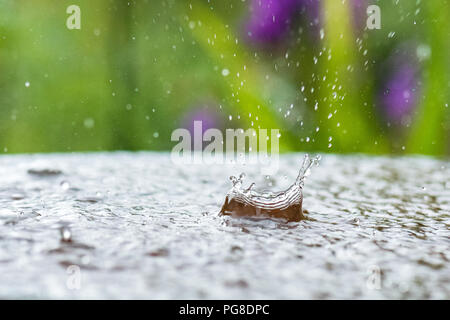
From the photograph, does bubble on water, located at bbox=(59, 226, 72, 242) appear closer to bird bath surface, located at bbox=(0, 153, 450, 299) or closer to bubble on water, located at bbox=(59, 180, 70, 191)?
bird bath surface, located at bbox=(0, 153, 450, 299)

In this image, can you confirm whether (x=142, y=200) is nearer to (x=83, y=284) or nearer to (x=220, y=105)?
(x=83, y=284)

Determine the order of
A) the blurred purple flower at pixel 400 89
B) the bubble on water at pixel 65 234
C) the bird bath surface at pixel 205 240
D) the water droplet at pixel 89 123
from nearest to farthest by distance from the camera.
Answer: the bird bath surface at pixel 205 240 < the bubble on water at pixel 65 234 < the blurred purple flower at pixel 400 89 < the water droplet at pixel 89 123

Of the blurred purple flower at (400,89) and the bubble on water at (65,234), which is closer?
the bubble on water at (65,234)

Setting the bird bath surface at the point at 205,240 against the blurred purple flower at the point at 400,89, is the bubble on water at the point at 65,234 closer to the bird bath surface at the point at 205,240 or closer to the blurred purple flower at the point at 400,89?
the bird bath surface at the point at 205,240

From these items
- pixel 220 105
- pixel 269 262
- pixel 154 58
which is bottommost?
pixel 269 262

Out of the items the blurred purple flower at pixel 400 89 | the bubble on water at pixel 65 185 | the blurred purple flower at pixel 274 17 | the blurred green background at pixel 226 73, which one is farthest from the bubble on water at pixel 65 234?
the blurred purple flower at pixel 400 89

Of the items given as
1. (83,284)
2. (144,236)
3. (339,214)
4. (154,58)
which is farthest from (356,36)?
(83,284)

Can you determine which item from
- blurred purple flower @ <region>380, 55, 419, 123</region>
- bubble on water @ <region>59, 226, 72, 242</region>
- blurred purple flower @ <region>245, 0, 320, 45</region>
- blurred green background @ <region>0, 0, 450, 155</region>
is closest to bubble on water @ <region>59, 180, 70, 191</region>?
bubble on water @ <region>59, 226, 72, 242</region>
